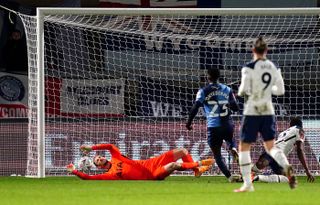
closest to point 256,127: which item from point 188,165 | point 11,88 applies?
point 188,165

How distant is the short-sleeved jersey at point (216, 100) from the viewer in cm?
1484

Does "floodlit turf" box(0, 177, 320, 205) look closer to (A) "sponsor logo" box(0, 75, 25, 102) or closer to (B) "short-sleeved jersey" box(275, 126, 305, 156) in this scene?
(B) "short-sleeved jersey" box(275, 126, 305, 156)

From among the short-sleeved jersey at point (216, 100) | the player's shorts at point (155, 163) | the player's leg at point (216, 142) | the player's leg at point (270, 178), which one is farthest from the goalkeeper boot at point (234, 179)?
the player's shorts at point (155, 163)

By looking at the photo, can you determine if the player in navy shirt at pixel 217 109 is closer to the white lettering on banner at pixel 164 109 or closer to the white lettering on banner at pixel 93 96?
the white lettering on banner at pixel 93 96

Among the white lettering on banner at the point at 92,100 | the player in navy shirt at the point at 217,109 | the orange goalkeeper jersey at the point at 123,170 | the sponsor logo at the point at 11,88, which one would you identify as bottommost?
the orange goalkeeper jersey at the point at 123,170

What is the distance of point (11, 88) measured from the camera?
23188 mm

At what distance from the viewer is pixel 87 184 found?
47.8 feet

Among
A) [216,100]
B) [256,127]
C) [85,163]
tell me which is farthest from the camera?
[85,163]

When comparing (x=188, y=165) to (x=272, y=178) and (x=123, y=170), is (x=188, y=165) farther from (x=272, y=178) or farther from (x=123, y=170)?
(x=272, y=178)

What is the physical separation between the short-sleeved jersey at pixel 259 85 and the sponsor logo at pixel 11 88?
39.0 ft

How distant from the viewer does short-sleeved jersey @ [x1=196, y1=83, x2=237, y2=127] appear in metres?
14.8

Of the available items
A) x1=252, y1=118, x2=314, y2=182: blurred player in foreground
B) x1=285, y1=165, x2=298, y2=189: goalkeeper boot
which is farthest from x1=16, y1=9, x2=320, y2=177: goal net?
x1=285, y1=165, x2=298, y2=189: goalkeeper boot

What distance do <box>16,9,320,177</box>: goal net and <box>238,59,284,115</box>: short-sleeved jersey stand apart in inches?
208

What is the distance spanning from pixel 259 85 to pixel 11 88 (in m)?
12.1
